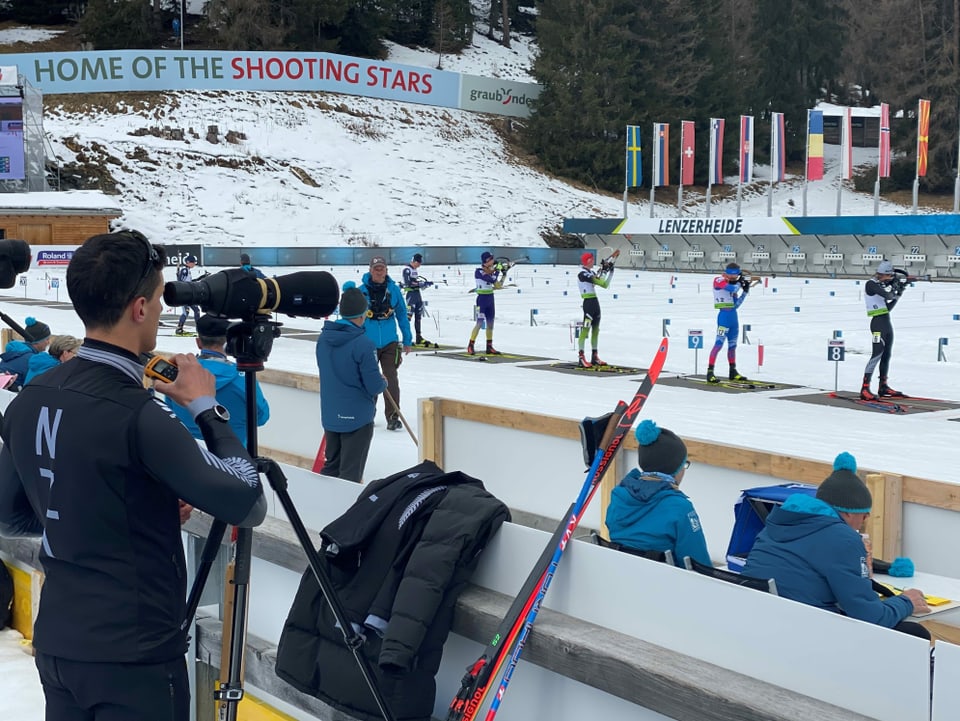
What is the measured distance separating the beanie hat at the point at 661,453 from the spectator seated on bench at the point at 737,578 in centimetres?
45

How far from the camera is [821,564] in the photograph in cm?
376

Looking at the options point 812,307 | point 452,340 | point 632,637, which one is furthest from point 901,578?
point 812,307

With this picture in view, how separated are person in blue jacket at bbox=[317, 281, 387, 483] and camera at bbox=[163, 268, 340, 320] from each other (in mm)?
4604

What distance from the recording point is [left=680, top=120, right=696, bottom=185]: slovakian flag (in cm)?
4944

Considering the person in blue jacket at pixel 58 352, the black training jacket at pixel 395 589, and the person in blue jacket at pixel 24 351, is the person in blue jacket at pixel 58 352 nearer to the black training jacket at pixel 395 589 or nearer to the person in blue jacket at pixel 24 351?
the person in blue jacket at pixel 24 351

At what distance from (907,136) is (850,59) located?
31.4ft

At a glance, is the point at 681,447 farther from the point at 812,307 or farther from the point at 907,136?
the point at 907,136

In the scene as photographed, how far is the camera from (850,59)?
7712 cm

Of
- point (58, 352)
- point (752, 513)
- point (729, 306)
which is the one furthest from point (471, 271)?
point (752, 513)

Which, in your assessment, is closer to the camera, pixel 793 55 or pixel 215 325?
pixel 215 325

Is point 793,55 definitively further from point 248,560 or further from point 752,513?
point 248,560

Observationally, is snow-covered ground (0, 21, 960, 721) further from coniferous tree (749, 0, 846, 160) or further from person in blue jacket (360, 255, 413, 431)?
coniferous tree (749, 0, 846, 160)

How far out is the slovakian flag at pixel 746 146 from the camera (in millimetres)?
44250

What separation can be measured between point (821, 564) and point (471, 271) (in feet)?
135
